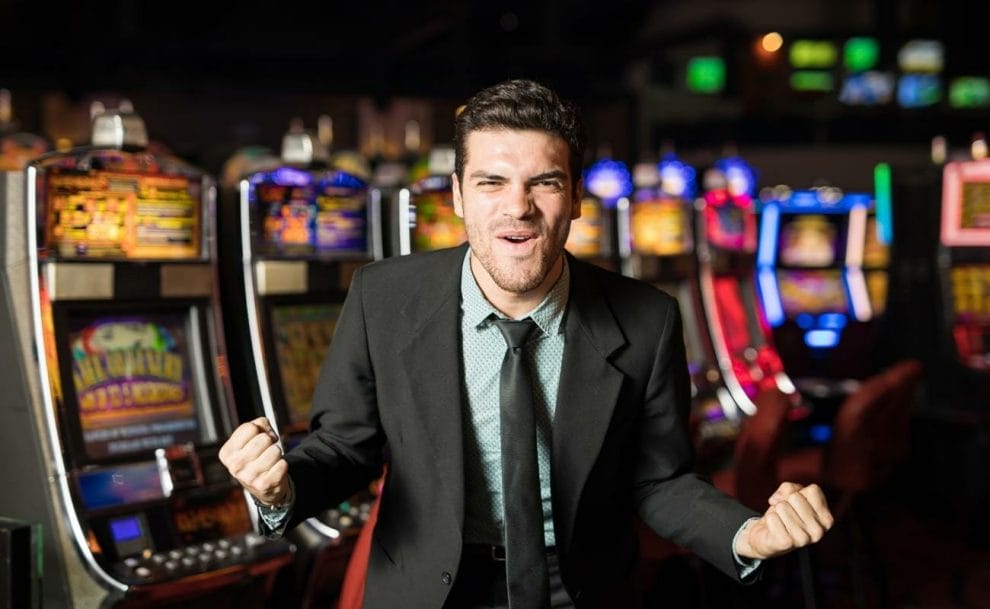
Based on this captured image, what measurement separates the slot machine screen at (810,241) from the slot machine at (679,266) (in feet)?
6.90

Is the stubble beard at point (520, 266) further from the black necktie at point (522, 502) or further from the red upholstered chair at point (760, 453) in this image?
the red upholstered chair at point (760, 453)

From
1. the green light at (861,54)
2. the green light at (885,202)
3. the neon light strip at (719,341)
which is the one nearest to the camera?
the neon light strip at (719,341)

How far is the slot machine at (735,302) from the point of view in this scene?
5.69 meters

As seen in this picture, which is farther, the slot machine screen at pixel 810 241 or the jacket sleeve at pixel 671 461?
the slot machine screen at pixel 810 241

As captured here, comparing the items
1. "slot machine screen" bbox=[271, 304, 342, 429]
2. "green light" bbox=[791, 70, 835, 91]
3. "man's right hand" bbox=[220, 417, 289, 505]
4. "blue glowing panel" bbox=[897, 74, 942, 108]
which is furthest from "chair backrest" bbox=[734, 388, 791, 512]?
"blue glowing panel" bbox=[897, 74, 942, 108]

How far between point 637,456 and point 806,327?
558cm

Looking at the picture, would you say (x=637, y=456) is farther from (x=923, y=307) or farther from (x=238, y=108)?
(x=238, y=108)

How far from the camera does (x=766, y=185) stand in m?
13.9

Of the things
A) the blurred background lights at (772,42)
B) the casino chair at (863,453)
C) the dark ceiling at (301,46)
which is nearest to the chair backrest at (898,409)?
the casino chair at (863,453)

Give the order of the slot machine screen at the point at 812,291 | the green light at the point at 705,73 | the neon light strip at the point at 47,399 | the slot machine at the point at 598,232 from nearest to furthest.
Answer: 1. the neon light strip at the point at 47,399
2. the slot machine at the point at 598,232
3. the slot machine screen at the point at 812,291
4. the green light at the point at 705,73

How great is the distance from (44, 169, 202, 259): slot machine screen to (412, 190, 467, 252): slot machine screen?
0.98 m

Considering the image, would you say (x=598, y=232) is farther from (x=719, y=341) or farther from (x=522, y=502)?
(x=522, y=502)

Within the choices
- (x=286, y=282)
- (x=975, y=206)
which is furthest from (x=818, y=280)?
(x=286, y=282)

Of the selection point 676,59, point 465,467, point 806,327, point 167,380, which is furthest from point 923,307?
point 676,59
